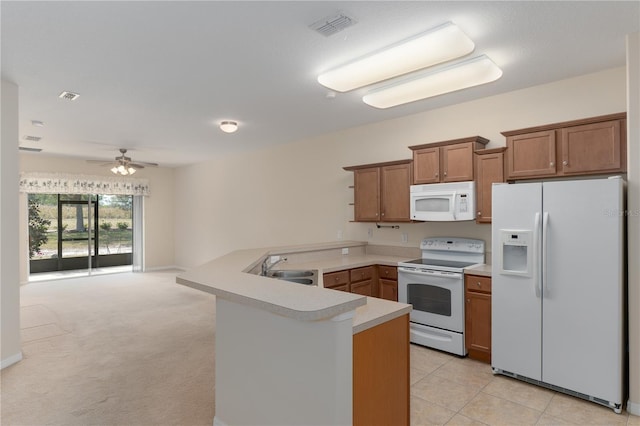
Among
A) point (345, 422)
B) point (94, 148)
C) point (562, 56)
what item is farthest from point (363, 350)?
point (94, 148)

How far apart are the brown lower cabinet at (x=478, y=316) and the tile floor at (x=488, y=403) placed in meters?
0.17

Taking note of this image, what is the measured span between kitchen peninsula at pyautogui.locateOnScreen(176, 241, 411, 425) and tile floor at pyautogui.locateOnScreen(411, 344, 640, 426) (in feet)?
2.46

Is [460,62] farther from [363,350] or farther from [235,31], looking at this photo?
[363,350]

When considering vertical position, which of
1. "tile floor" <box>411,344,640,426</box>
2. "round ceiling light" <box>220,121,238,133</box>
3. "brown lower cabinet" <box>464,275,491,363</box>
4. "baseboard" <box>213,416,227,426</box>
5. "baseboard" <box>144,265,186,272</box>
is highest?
"round ceiling light" <box>220,121,238,133</box>

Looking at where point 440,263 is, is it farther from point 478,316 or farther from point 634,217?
point 634,217

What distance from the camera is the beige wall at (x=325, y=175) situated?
3.43 m

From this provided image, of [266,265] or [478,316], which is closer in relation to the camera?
[478,316]

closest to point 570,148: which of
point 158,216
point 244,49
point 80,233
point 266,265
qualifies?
point 244,49

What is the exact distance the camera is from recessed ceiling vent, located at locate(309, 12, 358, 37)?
87.9 inches

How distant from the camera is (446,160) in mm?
3846

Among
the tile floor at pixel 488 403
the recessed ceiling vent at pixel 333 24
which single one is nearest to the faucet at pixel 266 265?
the tile floor at pixel 488 403

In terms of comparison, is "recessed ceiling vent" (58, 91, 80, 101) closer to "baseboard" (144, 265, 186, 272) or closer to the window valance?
the window valance

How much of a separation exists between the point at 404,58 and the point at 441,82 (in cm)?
57

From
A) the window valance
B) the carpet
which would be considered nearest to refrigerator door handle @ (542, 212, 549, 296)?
the carpet
